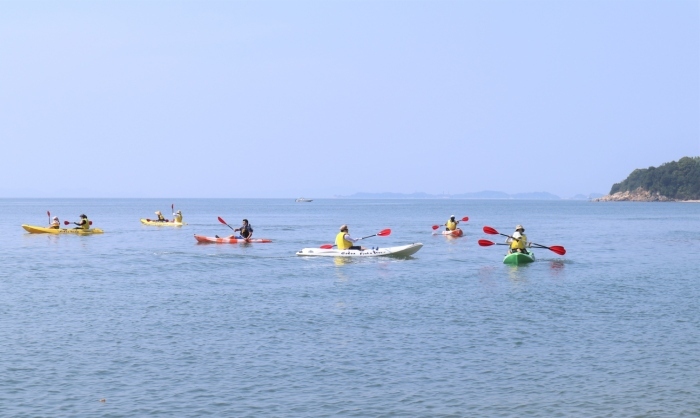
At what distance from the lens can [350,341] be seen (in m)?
20.0

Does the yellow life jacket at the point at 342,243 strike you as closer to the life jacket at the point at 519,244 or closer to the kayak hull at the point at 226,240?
the life jacket at the point at 519,244

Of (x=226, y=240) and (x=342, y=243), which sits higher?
(x=342, y=243)

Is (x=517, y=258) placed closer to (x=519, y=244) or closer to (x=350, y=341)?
(x=519, y=244)

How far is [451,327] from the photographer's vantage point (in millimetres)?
21922

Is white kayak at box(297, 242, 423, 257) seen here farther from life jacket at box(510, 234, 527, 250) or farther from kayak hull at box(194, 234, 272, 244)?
kayak hull at box(194, 234, 272, 244)

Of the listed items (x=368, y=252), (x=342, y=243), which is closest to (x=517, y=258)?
(x=368, y=252)

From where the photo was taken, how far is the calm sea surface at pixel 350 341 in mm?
15086

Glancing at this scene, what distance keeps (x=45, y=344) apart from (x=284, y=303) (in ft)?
27.9

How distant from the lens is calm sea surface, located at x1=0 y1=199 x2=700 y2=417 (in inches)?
594

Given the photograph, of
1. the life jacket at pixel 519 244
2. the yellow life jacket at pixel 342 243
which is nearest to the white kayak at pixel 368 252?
the yellow life jacket at pixel 342 243

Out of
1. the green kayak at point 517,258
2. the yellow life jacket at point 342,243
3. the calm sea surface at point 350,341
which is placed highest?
the yellow life jacket at point 342,243

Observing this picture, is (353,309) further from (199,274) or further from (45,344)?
(199,274)

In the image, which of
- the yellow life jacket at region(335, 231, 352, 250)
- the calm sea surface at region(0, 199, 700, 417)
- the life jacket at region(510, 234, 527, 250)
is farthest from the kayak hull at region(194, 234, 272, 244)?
the life jacket at region(510, 234, 527, 250)

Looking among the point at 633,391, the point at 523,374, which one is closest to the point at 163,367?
the point at 523,374
